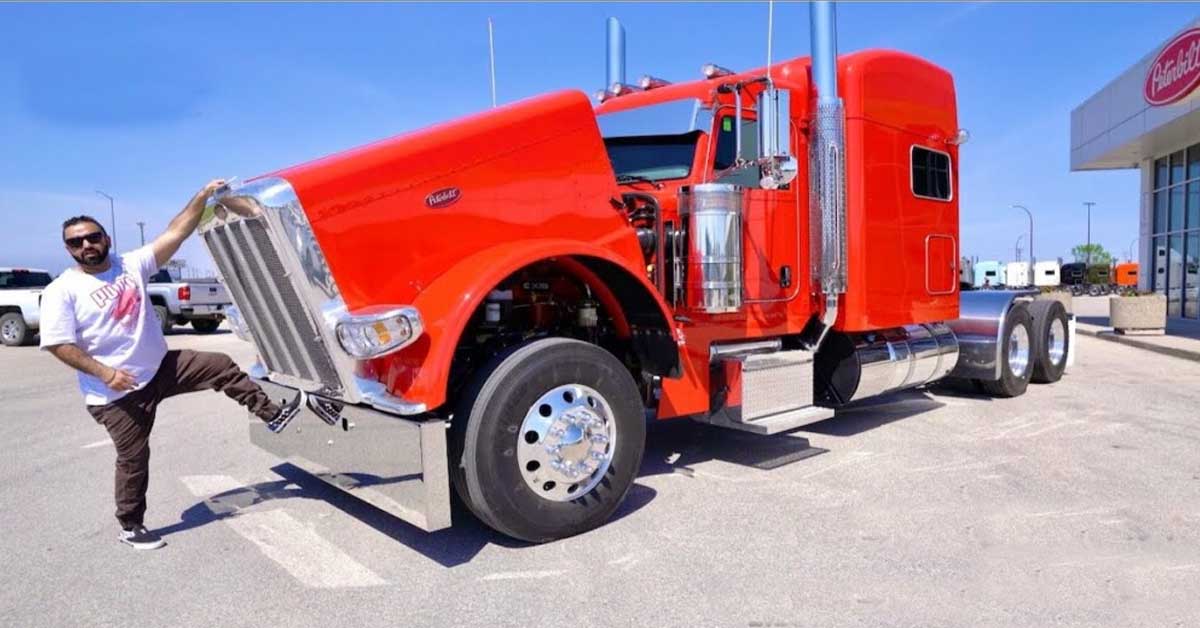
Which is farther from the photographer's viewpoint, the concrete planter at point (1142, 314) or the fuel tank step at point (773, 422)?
the concrete planter at point (1142, 314)

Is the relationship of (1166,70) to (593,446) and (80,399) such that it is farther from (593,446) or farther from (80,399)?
(80,399)

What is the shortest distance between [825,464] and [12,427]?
7.02 m

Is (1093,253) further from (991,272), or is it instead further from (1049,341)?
(1049,341)

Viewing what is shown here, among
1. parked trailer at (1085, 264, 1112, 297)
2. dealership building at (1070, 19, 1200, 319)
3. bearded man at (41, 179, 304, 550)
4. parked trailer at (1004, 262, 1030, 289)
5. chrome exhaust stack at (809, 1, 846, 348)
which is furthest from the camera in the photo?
parked trailer at (1085, 264, 1112, 297)

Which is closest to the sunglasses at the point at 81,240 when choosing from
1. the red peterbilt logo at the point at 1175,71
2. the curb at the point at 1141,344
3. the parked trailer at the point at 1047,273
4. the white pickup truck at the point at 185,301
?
the curb at the point at 1141,344

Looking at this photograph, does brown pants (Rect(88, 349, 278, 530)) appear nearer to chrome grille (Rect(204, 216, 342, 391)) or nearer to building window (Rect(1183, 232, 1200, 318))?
chrome grille (Rect(204, 216, 342, 391))

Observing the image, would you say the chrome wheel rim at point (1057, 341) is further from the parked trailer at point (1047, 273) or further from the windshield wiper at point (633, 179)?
the parked trailer at point (1047, 273)

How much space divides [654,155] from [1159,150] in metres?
20.1

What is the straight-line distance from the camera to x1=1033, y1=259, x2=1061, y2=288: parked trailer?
1714 inches

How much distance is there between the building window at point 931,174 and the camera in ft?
20.0

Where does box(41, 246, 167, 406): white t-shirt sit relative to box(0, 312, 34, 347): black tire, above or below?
above

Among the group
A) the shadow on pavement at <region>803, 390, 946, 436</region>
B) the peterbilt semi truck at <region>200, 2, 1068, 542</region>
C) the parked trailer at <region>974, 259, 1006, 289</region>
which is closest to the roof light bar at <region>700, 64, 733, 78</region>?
the peterbilt semi truck at <region>200, 2, 1068, 542</region>

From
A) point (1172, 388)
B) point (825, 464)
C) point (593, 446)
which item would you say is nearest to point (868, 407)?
point (825, 464)

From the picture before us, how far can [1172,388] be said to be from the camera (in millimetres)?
8500
